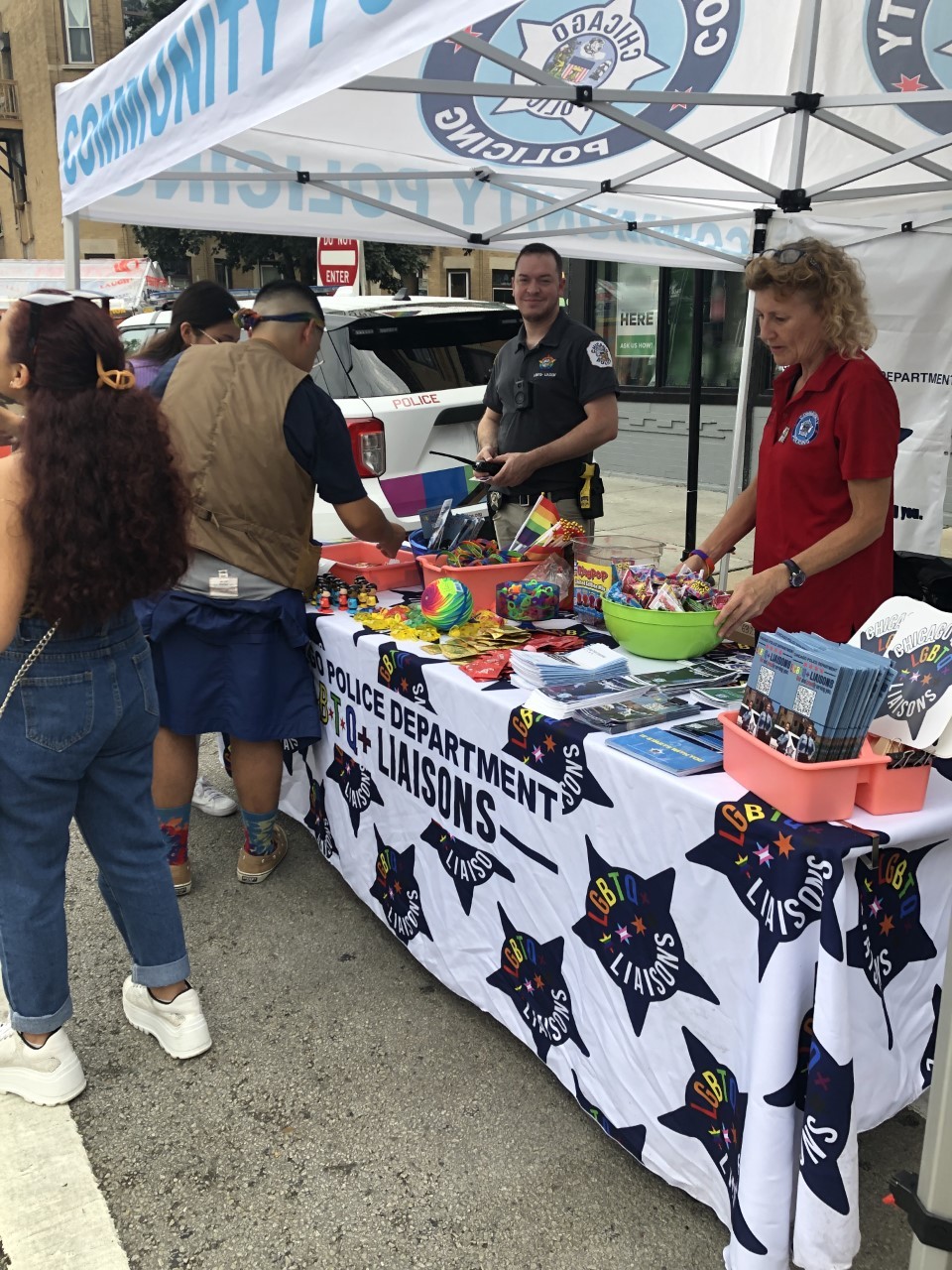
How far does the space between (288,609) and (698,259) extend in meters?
3.25

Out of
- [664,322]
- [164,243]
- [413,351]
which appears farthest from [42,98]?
[413,351]

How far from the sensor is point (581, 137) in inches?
144

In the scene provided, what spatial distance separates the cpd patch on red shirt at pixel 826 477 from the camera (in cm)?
215

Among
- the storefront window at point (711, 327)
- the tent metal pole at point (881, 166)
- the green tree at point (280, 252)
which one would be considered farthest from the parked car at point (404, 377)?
the green tree at point (280, 252)

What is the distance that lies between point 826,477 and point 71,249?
9.43 feet

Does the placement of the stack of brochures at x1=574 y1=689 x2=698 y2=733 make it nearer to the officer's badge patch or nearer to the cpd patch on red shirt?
the cpd patch on red shirt

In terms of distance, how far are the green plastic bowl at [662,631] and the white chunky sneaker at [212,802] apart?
1.92 metres

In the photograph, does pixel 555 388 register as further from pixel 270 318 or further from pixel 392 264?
pixel 392 264

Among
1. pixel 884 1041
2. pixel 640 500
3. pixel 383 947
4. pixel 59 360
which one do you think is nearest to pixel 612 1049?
pixel 884 1041

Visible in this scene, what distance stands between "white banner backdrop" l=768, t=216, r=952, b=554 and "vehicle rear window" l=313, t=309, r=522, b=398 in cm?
168

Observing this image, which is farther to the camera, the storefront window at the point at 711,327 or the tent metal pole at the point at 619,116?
the storefront window at the point at 711,327

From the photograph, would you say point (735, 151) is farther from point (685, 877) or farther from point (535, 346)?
point (685, 877)

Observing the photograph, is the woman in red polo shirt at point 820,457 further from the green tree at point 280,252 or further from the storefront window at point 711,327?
the green tree at point 280,252

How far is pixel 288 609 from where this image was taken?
278 cm
